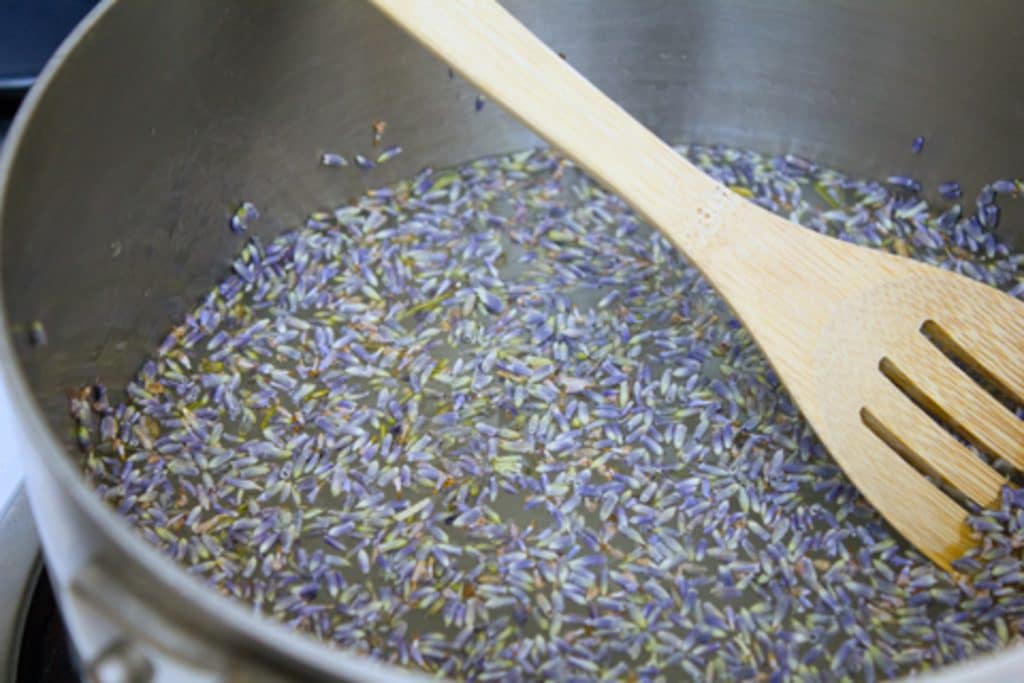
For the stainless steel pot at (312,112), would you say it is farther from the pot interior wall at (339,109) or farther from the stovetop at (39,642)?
the stovetop at (39,642)

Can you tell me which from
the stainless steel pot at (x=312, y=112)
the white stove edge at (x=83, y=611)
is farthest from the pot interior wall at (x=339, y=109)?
the white stove edge at (x=83, y=611)

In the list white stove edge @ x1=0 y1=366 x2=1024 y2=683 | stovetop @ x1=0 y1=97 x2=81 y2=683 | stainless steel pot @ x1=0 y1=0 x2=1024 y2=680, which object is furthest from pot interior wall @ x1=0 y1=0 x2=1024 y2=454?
white stove edge @ x1=0 y1=366 x2=1024 y2=683

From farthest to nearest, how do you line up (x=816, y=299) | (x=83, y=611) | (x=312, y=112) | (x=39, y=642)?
(x=312, y=112) < (x=816, y=299) < (x=39, y=642) < (x=83, y=611)

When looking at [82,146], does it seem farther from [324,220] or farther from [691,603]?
[691,603]

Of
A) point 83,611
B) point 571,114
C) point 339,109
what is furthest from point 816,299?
point 83,611

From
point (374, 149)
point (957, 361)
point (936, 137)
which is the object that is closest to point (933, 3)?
point (936, 137)

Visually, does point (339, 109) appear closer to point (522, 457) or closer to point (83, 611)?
point (522, 457)
